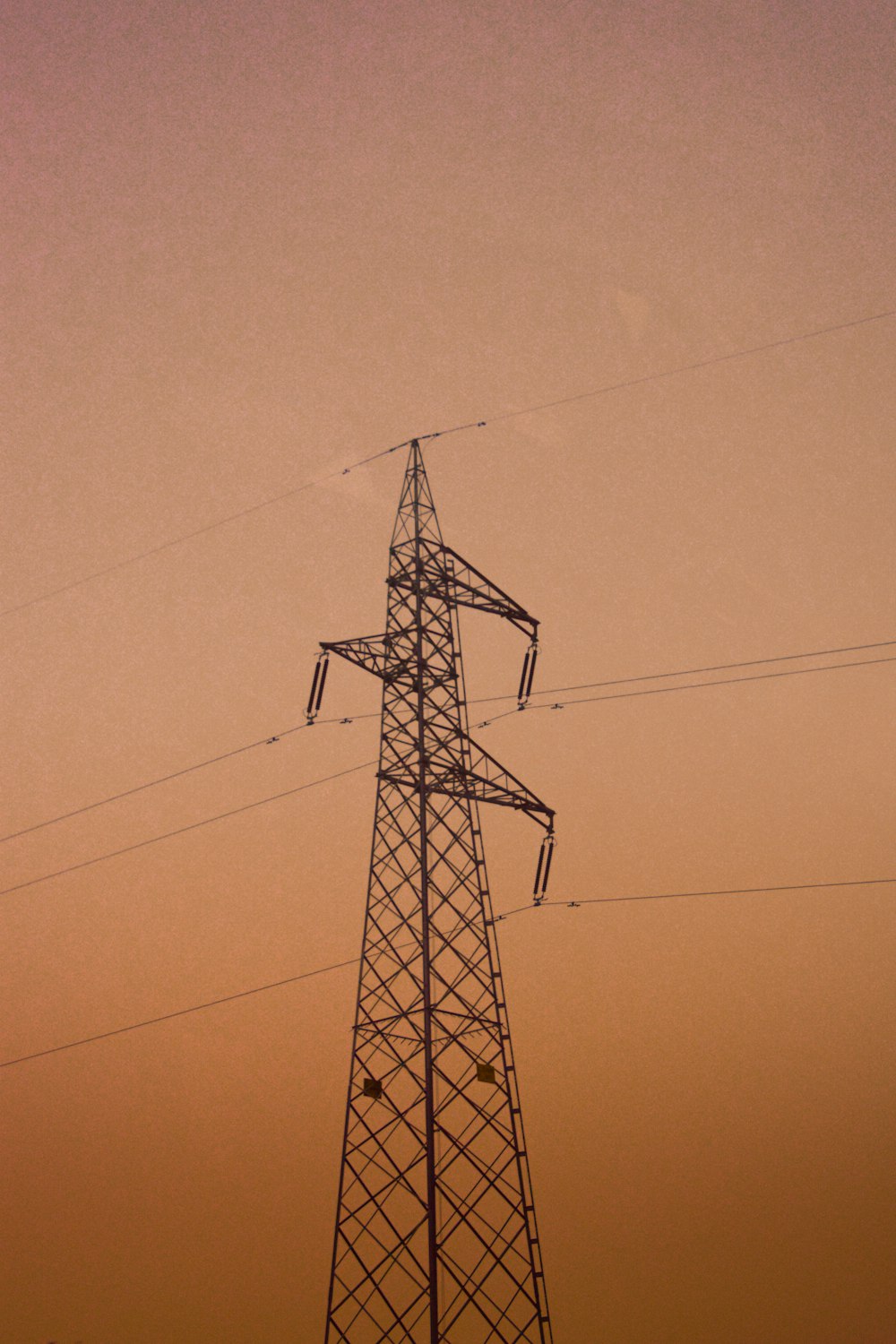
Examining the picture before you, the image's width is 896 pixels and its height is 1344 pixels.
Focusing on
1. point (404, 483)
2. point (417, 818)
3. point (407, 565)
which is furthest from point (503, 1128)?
point (404, 483)

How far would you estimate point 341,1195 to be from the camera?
1778 cm

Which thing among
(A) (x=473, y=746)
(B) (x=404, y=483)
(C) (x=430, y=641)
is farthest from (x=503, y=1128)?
(B) (x=404, y=483)

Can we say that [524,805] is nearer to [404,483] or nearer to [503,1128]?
[503,1128]

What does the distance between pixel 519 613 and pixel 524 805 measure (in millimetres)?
4697

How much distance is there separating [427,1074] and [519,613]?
1067cm

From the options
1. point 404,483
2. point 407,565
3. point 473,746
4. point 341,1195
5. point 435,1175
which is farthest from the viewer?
point 404,483

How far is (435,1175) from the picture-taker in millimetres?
16453

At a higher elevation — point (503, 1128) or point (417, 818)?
point (417, 818)

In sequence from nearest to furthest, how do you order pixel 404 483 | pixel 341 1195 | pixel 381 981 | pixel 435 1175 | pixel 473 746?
pixel 435 1175, pixel 341 1195, pixel 381 981, pixel 473 746, pixel 404 483

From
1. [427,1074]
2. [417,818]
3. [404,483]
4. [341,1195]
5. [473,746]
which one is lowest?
[341,1195]

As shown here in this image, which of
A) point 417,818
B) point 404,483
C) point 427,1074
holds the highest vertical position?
point 404,483

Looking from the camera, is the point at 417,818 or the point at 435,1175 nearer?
the point at 435,1175

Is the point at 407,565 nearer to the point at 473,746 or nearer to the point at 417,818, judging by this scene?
the point at 473,746

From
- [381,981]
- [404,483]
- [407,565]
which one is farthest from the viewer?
[404,483]
